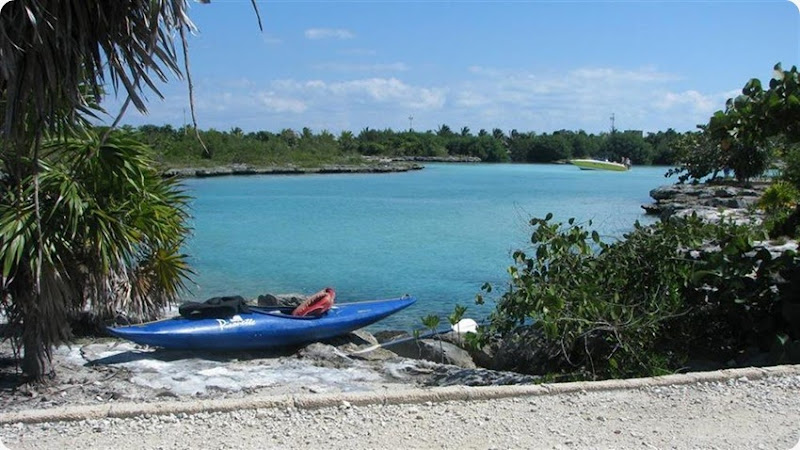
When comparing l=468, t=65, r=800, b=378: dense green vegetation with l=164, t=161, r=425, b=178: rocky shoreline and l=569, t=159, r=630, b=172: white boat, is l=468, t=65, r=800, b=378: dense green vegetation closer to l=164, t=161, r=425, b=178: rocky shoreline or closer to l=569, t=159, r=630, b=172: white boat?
l=164, t=161, r=425, b=178: rocky shoreline

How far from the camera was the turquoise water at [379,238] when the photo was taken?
15797mm

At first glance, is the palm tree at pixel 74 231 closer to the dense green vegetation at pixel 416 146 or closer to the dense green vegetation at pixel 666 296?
the dense green vegetation at pixel 666 296

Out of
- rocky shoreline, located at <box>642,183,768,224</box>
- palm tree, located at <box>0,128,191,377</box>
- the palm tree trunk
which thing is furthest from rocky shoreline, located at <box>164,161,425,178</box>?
the palm tree trunk

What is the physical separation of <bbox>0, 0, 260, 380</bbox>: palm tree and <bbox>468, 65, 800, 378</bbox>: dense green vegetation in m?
3.45

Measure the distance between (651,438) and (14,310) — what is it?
5131 mm

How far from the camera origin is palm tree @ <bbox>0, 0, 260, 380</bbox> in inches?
190

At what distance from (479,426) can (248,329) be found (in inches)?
169

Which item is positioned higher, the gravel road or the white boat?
the gravel road

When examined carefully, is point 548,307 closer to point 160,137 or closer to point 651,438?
point 651,438

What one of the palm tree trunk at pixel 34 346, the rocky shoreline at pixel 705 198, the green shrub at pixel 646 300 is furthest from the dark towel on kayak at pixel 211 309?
the rocky shoreline at pixel 705 198

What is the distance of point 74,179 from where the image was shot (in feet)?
21.9

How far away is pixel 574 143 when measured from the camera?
11550cm

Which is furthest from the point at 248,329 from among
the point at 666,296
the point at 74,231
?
the point at 666,296

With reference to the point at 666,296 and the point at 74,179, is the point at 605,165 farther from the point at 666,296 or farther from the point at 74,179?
the point at 74,179
